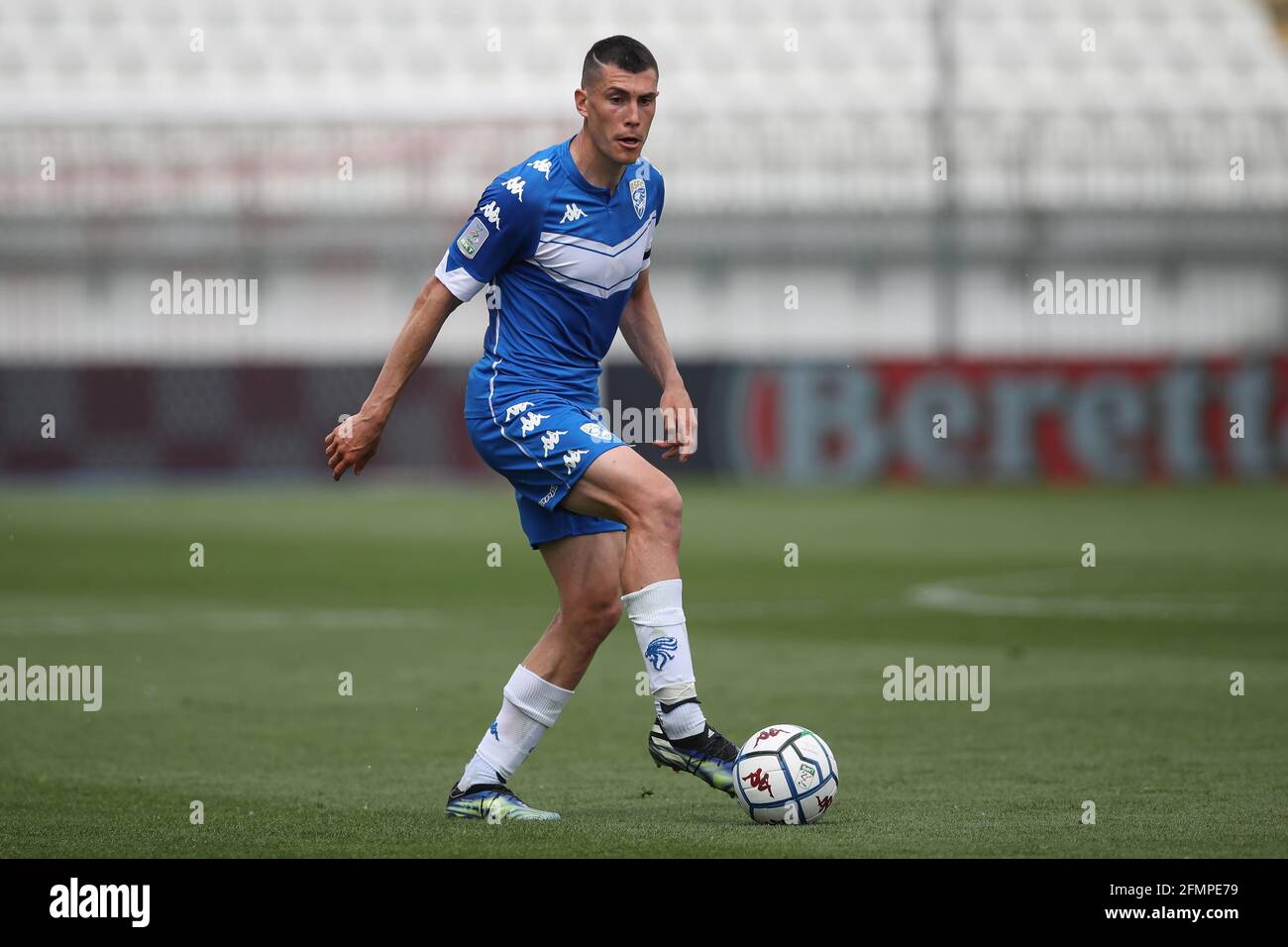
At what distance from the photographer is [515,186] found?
18.7ft

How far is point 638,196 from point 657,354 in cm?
53

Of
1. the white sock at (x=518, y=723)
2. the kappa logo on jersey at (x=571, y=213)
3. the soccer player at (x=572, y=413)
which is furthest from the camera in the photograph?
the white sock at (x=518, y=723)

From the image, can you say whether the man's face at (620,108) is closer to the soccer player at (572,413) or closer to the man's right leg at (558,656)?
the soccer player at (572,413)

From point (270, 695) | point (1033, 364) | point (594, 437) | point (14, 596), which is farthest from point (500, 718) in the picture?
point (1033, 364)

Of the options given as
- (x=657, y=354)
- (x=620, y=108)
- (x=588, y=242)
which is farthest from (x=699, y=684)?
(x=620, y=108)

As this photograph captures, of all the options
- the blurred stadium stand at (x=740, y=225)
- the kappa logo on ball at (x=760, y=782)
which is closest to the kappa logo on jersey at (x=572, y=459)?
the kappa logo on ball at (x=760, y=782)

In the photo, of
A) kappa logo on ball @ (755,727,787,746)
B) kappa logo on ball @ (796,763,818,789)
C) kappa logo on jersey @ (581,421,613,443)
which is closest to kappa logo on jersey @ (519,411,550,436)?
kappa logo on jersey @ (581,421,613,443)

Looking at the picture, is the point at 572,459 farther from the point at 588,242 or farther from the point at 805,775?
the point at 805,775

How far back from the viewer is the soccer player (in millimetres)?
5648

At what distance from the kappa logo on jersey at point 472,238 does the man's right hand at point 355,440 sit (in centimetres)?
56

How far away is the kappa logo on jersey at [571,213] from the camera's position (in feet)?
19.0

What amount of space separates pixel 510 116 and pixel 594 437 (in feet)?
89.2

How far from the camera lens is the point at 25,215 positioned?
100 ft

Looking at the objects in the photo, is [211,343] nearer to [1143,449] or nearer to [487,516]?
[487,516]
